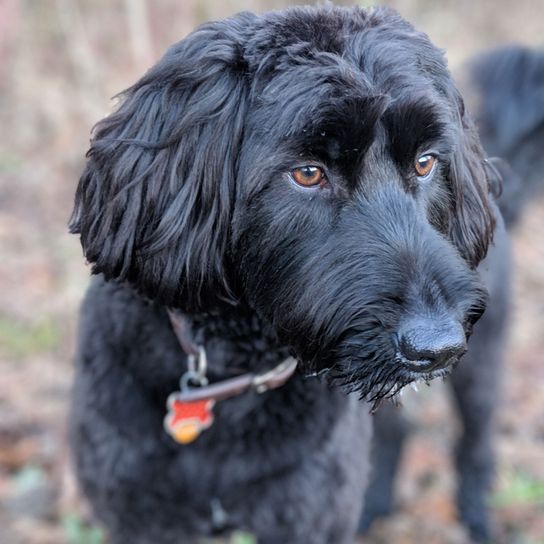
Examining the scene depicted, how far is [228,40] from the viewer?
2.07 metres

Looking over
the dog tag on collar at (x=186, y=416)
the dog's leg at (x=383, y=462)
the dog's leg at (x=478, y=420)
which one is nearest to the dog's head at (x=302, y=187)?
the dog tag on collar at (x=186, y=416)

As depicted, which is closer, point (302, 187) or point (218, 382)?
point (302, 187)

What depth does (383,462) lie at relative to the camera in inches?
157

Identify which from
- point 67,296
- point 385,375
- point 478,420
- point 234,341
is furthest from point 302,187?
point 67,296

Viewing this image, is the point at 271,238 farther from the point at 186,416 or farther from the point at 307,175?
the point at 186,416

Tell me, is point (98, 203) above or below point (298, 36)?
below

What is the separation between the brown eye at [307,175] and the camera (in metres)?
1.97

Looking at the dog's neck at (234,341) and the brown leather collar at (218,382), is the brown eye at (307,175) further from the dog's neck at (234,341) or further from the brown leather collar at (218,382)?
the brown leather collar at (218,382)

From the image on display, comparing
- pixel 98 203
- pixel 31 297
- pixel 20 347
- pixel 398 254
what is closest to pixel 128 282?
pixel 98 203

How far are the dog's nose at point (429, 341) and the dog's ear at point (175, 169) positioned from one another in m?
0.60

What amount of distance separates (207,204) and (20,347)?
2.71 metres

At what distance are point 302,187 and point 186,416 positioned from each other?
2.83ft

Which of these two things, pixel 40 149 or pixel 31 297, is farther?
pixel 40 149

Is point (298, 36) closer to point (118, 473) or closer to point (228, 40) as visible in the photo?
point (228, 40)
